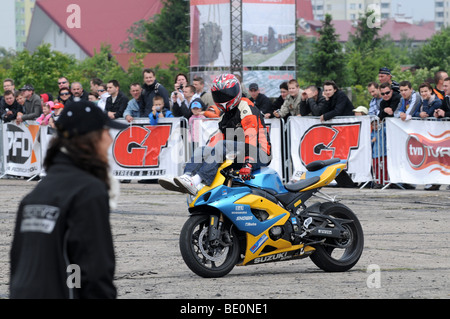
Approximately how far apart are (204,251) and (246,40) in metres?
54.9

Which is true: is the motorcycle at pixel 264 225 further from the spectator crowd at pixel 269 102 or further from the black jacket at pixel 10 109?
the black jacket at pixel 10 109

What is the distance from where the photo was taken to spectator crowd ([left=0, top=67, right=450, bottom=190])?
55.8ft

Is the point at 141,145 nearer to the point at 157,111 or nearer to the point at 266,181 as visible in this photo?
the point at 157,111

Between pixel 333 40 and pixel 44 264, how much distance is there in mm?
73146

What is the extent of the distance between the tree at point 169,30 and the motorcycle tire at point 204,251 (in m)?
83.9

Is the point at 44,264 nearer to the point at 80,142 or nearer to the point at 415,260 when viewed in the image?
the point at 80,142

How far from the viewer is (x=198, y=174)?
8.52m

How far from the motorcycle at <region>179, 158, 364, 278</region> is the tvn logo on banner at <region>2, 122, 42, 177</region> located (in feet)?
39.7

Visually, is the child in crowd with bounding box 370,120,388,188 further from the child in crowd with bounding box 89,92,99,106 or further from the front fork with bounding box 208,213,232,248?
the front fork with bounding box 208,213,232,248

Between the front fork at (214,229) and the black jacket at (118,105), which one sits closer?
the front fork at (214,229)

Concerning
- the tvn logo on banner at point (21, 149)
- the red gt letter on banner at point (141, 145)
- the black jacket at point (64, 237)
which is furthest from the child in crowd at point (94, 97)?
the black jacket at point (64, 237)

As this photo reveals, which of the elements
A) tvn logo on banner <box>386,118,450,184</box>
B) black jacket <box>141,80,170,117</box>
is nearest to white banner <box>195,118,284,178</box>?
black jacket <box>141,80,170,117</box>

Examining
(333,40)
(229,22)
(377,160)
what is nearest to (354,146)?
(377,160)

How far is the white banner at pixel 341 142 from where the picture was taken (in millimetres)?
17297
